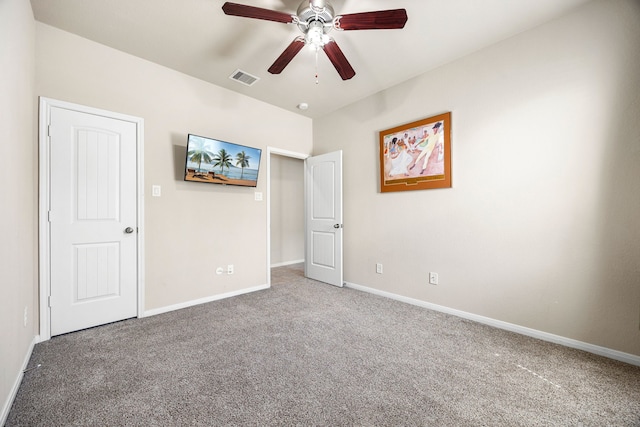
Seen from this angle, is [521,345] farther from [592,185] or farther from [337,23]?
[337,23]

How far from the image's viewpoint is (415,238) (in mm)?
3137

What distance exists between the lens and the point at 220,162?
318 centimetres

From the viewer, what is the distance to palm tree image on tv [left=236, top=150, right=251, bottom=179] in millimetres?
3338

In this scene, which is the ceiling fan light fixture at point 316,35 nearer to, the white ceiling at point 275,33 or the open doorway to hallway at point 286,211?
the white ceiling at point 275,33

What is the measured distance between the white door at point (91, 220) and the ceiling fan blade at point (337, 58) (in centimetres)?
217

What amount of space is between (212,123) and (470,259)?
3.45m

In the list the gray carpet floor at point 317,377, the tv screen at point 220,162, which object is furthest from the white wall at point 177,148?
the gray carpet floor at point 317,377

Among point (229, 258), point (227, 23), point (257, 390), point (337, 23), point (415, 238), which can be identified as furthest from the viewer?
point (229, 258)

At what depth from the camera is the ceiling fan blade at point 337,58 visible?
2.05 meters

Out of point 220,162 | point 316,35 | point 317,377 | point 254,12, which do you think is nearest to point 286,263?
point 220,162

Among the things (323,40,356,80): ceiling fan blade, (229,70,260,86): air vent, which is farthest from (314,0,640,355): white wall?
(229,70,260,86): air vent

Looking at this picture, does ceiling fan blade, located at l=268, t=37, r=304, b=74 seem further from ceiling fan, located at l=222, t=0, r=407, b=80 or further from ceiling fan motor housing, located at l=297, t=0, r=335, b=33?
ceiling fan motor housing, located at l=297, t=0, r=335, b=33

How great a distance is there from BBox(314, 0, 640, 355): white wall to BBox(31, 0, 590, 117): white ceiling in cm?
27

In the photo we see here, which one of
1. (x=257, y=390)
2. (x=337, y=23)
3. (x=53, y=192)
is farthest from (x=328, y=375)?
(x=53, y=192)
